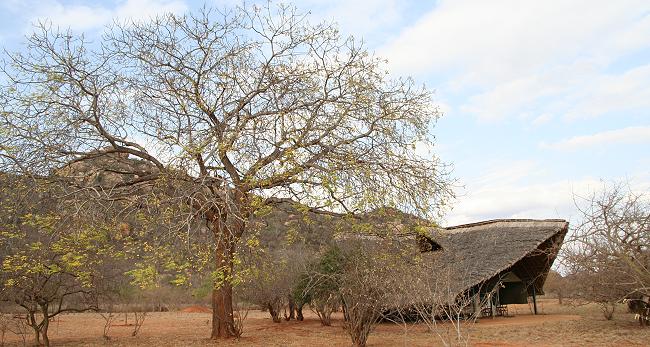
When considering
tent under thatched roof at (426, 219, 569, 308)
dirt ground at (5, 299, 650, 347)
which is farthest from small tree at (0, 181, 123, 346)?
tent under thatched roof at (426, 219, 569, 308)

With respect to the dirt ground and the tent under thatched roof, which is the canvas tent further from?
the dirt ground

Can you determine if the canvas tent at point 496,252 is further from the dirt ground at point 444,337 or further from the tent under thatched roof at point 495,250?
the dirt ground at point 444,337

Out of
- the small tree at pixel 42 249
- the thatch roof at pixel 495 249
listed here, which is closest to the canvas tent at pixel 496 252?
the thatch roof at pixel 495 249

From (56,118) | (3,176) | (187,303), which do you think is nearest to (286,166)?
(56,118)

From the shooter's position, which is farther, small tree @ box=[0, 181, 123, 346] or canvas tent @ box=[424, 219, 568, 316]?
canvas tent @ box=[424, 219, 568, 316]

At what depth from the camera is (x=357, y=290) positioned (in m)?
11.1

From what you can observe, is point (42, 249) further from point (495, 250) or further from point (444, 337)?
point (495, 250)

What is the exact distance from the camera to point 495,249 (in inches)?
775

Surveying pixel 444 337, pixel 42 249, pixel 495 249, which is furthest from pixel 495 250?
pixel 42 249

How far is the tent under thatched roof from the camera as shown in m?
18.1

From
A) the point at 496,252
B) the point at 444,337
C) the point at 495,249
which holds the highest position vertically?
the point at 495,249

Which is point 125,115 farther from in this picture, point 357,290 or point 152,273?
point 357,290

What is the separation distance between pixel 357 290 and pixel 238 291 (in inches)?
467

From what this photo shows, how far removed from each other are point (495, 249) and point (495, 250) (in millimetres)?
86
